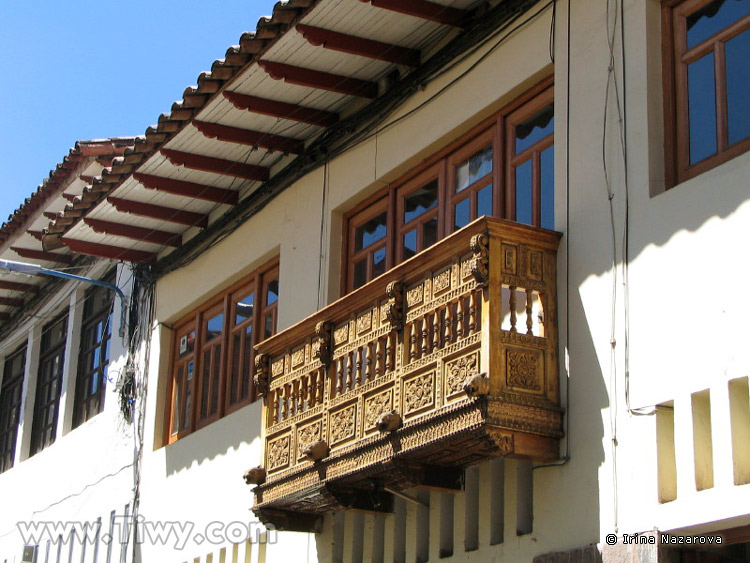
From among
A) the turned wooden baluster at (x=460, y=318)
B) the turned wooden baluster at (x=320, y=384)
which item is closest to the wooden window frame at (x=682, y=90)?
the turned wooden baluster at (x=460, y=318)

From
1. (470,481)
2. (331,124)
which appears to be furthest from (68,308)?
(470,481)

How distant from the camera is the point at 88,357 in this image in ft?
56.9

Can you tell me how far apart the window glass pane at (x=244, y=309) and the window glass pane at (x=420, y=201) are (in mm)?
2758

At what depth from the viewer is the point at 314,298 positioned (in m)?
12.4

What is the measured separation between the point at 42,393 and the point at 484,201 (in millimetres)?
9938

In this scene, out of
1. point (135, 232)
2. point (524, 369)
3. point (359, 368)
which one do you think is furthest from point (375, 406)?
point (135, 232)

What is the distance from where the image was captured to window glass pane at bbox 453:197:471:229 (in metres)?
10.7

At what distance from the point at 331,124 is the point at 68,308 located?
22.0ft

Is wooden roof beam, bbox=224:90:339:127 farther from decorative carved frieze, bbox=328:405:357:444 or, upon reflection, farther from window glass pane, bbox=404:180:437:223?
decorative carved frieze, bbox=328:405:357:444

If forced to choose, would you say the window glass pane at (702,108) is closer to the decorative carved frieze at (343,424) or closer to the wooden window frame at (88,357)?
the decorative carved frieze at (343,424)

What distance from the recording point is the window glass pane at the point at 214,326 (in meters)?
14.5

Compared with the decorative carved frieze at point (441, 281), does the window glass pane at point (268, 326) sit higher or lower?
higher

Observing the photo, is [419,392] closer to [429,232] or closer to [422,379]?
[422,379]

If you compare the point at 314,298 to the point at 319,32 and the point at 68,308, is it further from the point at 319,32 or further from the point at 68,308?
the point at 68,308
